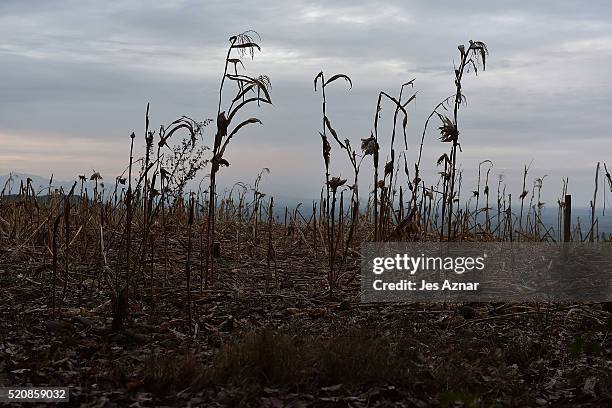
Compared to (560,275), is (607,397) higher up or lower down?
lower down

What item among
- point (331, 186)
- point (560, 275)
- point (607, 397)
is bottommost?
point (607, 397)

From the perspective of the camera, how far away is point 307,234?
7605mm

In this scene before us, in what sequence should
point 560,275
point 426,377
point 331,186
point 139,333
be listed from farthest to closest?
point 560,275 < point 331,186 < point 139,333 < point 426,377

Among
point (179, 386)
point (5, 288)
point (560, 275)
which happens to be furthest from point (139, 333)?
point (560, 275)

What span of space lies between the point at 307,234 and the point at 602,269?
3226mm

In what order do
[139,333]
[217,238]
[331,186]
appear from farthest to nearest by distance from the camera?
[217,238] → [331,186] → [139,333]

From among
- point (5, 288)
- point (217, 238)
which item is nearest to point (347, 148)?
point (5, 288)

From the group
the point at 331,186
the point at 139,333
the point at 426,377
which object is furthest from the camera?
the point at 331,186

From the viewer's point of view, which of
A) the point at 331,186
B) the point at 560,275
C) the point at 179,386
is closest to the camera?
the point at 179,386

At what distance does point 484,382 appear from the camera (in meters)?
3.21

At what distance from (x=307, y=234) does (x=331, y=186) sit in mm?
2961

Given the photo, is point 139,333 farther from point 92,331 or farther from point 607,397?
point 607,397

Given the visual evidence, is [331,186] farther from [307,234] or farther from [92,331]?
[307,234]

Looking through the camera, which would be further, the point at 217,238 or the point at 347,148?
the point at 217,238
